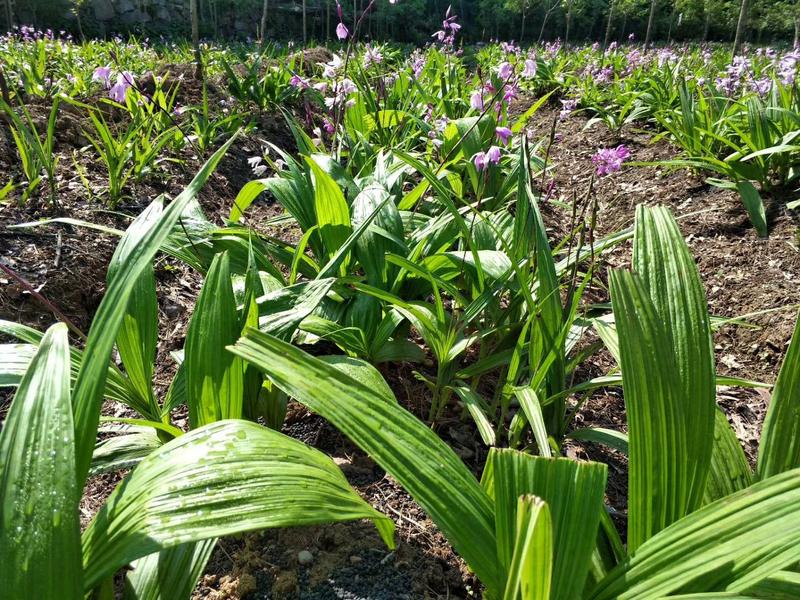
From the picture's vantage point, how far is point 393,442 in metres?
0.81

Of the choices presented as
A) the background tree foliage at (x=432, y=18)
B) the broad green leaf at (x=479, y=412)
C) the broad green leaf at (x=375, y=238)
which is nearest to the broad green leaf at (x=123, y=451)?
the broad green leaf at (x=479, y=412)

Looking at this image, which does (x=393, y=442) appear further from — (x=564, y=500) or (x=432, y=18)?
(x=432, y=18)

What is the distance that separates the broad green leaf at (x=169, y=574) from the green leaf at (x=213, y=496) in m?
Result: 0.14

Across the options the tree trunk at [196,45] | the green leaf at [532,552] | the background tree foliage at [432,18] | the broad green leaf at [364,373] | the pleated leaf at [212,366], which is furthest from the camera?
the background tree foliage at [432,18]

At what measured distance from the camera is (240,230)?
6.28 feet

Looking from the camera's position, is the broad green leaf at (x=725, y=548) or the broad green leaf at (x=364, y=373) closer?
the broad green leaf at (x=725, y=548)

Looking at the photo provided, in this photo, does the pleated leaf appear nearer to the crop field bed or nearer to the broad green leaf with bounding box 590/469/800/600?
the crop field bed

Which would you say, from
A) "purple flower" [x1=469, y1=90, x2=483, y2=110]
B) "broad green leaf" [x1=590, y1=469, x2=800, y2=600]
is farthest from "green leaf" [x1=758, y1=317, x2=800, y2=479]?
"purple flower" [x1=469, y1=90, x2=483, y2=110]

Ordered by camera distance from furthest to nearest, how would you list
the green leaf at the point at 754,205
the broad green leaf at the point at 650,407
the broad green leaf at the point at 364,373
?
1. the green leaf at the point at 754,205
2. the broad green leaf at the point at 364,373
3. the broad green leaf at the point at 650,407

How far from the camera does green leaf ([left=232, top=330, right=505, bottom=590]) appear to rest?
79 cm

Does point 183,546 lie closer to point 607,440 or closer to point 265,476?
point 265,476

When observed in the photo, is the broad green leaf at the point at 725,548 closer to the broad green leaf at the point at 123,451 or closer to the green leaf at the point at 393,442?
the green leaf at the point at 393,442

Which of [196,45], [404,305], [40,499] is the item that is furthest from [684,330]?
[196,45]

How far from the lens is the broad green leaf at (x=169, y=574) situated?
0.87m
